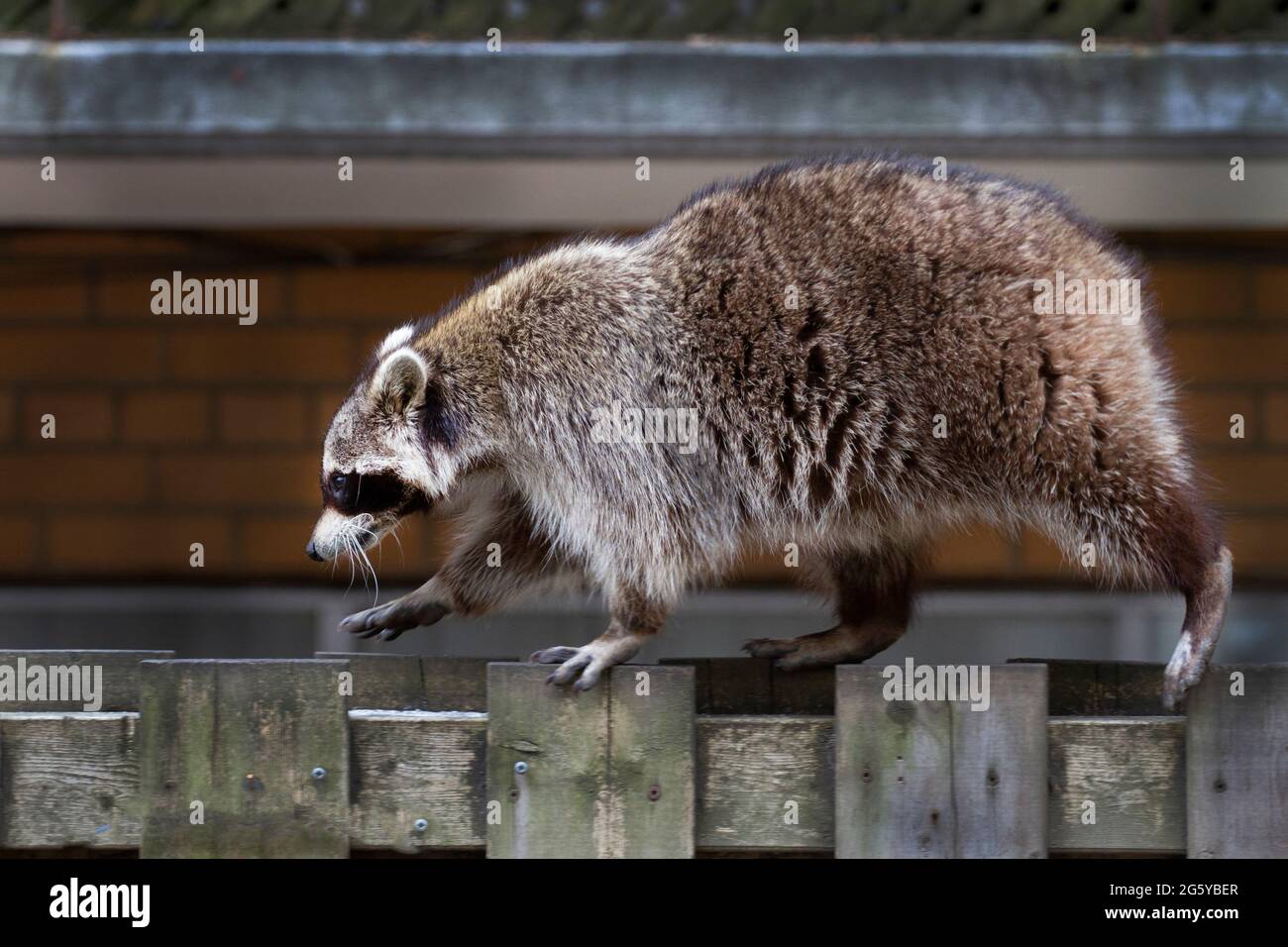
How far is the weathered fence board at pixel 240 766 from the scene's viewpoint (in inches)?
118

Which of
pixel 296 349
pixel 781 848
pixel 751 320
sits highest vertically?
pixel 296 349

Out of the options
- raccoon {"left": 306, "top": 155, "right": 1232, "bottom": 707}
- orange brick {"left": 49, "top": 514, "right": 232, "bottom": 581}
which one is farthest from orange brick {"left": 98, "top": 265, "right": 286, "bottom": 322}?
raccoon {"left": 306, "top": 155, "right": 1232, "bottom": 707}

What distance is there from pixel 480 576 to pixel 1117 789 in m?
1.72

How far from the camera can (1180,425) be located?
12.8 ft

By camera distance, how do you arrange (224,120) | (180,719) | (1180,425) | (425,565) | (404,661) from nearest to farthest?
(180,719)
(404,661)
(1180,425)
(224,120)
(425,565)

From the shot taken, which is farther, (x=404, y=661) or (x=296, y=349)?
(x=296, y=349)

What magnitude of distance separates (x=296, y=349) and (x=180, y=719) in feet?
22.2

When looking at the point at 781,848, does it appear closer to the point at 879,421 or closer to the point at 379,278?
the point at 879,421

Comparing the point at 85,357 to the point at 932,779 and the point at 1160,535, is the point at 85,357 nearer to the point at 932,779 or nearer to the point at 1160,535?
the point at 1160,535

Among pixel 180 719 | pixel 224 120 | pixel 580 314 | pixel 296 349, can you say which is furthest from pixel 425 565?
pixel 180 719

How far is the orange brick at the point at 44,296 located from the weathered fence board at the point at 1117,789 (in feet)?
25.4

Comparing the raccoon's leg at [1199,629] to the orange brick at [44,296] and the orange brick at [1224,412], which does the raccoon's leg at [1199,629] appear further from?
the orange brick at [44,296]

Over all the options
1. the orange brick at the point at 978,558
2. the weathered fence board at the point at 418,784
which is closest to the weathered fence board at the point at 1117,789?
the weathered fence board at the point at 418,784

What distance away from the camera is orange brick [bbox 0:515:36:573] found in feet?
31.1
